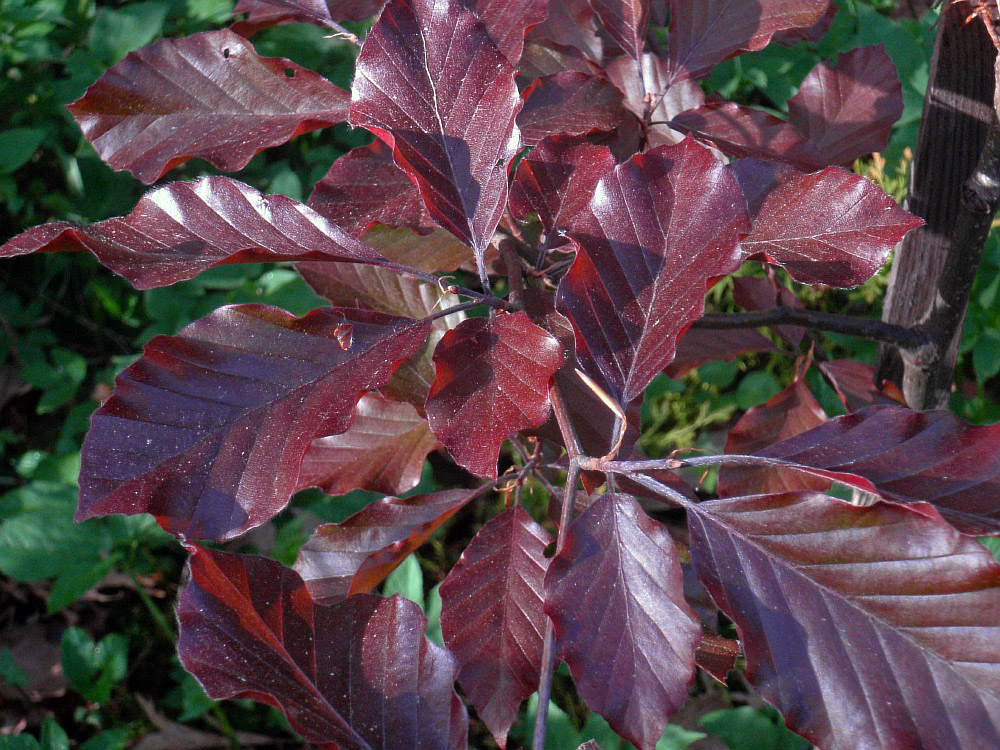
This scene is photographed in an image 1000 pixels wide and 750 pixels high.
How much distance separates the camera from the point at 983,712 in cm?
45

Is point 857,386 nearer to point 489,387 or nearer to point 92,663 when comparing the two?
point 489,387

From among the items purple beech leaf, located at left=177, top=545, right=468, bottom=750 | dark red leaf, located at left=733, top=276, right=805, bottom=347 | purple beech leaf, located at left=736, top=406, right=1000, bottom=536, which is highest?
purple beech leaf, located at left=736, top=406, right=1000, bottom=536

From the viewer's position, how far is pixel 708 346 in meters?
1.05

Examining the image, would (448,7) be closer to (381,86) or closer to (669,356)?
(381,86)

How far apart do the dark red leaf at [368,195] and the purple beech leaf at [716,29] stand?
318 mm

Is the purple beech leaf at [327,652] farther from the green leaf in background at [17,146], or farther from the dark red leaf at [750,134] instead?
the green leaf in background at [17,146]

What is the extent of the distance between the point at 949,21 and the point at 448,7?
21.5 inches

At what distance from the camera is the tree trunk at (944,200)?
86cm

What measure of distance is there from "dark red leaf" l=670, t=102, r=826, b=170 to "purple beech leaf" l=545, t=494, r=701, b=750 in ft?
1.31

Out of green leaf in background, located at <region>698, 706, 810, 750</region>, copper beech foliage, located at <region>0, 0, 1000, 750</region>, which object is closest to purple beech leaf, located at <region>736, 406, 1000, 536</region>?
copper beech foliage, located at <region>0, 0, 1000, 750</region>

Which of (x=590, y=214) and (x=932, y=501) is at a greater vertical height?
(x=590, y=214)

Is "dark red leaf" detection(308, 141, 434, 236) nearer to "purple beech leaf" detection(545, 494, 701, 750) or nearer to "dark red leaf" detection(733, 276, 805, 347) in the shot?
"purple beech leaf" detection(545, 494, 701, 750)

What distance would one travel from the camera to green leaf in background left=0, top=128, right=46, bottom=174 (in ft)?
6.31

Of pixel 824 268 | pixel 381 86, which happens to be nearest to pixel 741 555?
pixel 824 268
